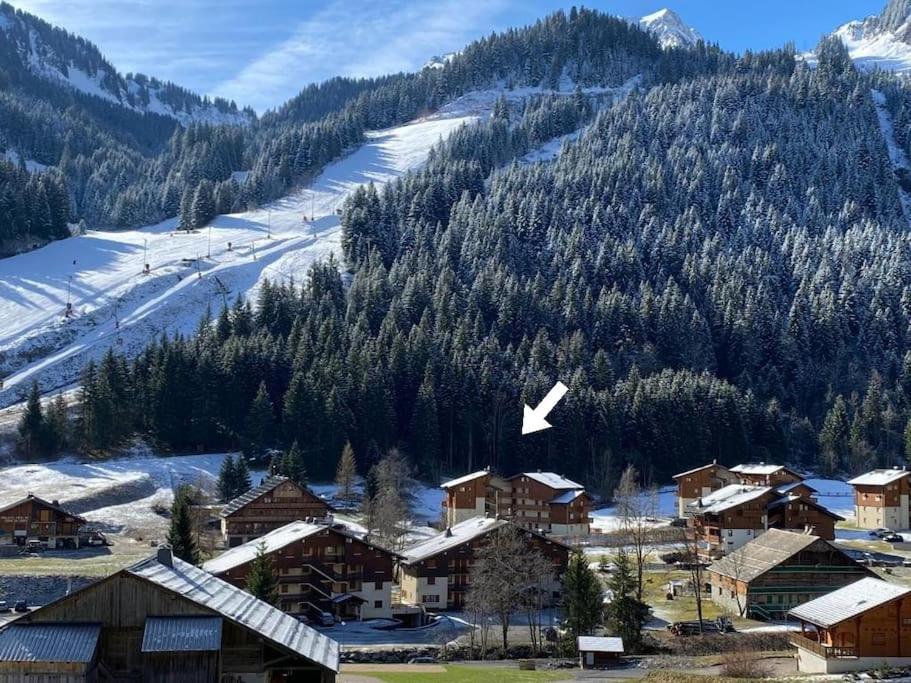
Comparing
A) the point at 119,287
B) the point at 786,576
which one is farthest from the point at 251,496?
the point at 119,287

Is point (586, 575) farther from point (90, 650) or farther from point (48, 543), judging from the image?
point (48, 543)

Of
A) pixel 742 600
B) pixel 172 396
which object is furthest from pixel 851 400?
pixel 172 396

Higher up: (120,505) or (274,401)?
(274,401)

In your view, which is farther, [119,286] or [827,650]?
[119,286]

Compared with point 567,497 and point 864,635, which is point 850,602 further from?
point 567,497

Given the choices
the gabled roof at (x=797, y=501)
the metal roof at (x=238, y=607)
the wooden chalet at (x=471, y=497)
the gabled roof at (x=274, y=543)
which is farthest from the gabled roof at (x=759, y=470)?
the metal roof at (x=238, y=607)

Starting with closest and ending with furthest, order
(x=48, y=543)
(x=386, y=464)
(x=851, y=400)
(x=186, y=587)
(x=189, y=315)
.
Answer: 1. (x=186, y=587)
2. (x=48, y=543)
3. (x=386, y=464)
4. (x=851, y=400)
5. (x=189, y=315)

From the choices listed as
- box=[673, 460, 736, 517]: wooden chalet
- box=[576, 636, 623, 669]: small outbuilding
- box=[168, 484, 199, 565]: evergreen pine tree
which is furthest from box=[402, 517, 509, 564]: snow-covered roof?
box=[673, 460, 736, 517]: wooden chalet
